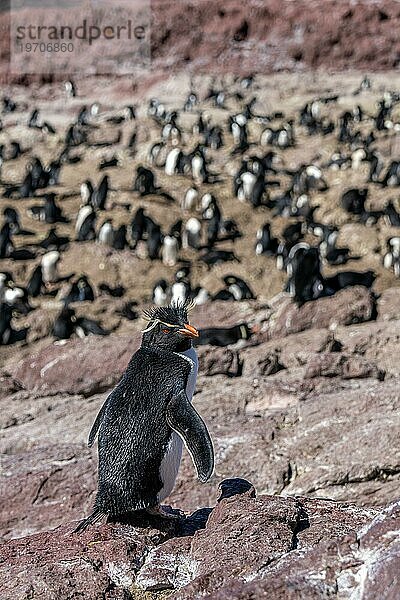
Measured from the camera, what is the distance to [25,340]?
15.7m

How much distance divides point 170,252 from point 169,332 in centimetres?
1476

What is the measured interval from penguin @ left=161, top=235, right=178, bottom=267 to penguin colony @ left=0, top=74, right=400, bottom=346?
3 centimetres

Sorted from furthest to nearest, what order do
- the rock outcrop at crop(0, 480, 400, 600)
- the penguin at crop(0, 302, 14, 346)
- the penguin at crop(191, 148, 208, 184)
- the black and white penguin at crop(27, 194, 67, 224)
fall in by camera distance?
the penguin at crop(191, 148, 208, 184), the black and white penguin at crop(27, 194, 67, 224), the penguin at crop(0, 302, 14, 346), the rock outcrop at crop(0, 480, 400, 600)

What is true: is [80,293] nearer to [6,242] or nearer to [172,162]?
[6,242]

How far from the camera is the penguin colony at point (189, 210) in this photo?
1720cm

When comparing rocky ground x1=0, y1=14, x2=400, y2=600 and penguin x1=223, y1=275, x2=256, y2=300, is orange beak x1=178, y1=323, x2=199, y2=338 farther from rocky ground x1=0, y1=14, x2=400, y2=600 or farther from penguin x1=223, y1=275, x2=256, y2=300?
penguin x1=223, y1=275, x2=256, y2=300

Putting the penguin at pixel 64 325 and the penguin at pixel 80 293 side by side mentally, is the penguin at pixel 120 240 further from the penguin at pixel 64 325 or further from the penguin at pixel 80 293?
the penguin at pixel 64 325

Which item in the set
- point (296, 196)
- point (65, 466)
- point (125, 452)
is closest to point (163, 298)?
point (296, 196)

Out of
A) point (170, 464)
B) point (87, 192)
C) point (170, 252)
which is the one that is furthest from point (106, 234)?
point (170, 464)

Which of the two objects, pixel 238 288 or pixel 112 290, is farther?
pixel 112 290

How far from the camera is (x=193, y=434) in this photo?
450cm

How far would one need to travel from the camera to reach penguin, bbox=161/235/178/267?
1975 cm

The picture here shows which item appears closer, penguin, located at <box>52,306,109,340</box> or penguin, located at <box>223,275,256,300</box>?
penguin, located at <box>52,306,109,340</box>

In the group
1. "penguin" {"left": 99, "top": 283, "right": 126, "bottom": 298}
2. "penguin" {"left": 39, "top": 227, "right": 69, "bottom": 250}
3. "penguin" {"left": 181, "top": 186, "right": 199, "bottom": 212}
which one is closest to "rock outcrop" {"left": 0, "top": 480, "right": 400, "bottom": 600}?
"penguin" {"left": 99, "top": 283, "right": 126, "bottom": 298}
